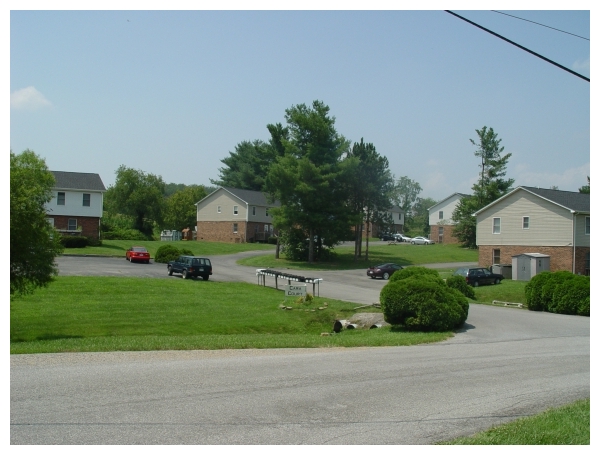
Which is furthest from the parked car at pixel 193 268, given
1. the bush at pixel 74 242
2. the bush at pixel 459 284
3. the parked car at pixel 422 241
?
the parked car at pixel 422 241

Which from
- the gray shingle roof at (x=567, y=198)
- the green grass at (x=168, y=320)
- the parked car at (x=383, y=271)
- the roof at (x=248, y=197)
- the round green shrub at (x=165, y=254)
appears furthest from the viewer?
the roof at (x=248, y=197)

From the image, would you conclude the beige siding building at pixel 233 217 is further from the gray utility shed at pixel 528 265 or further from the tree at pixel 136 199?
the gray utility shed at pixel 528 265

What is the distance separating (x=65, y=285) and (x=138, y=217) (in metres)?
54.4

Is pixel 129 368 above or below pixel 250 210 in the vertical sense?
below

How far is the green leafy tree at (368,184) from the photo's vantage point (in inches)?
2445

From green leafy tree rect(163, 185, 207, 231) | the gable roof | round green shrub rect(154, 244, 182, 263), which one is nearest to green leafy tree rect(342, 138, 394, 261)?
the gable roof

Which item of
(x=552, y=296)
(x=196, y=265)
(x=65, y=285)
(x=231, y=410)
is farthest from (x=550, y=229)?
(x=231, y=410)

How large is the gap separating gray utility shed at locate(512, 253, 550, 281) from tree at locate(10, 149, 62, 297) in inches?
1447

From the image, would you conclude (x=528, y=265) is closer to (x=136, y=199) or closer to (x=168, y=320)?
(x=168, y=320)

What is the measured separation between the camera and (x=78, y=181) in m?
64.2

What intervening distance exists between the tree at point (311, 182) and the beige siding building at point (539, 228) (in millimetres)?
13793

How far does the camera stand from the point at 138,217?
278 feet

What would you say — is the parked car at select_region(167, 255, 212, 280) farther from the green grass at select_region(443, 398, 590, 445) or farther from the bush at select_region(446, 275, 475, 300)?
the green grass at select_region(443, 398, 590, 445)

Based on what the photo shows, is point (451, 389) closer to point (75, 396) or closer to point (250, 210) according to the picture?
point (75, 396)
